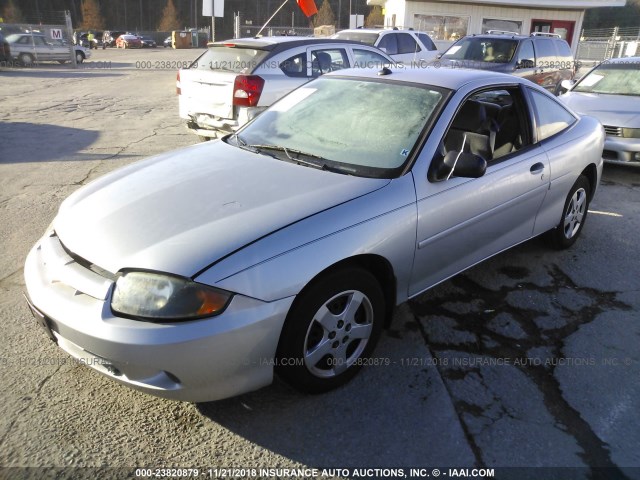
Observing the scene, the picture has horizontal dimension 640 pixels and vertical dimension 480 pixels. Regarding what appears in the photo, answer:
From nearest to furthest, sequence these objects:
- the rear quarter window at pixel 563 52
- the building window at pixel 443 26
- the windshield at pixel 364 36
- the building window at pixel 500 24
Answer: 1. the rear quarter window at pixel 563 52
2. the windshield at pixel 364 36
3. the building window at pixel 443 26
4. the building window at pixel 500 24

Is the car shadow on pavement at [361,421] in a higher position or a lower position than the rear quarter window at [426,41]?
lower

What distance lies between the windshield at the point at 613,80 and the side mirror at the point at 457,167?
630 cm

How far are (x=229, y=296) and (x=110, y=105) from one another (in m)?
12.2

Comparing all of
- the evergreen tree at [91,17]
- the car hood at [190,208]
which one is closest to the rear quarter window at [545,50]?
the car hood at [190,208]

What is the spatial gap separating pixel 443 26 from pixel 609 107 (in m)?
19.7

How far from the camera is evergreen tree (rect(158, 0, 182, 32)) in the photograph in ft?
253

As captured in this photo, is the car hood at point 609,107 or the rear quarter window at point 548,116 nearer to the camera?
the rear quarter window at point 548,116

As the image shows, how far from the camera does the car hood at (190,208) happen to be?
2344mm

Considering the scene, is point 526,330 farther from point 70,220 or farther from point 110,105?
point 110,105

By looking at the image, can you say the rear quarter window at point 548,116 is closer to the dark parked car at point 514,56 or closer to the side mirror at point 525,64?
the dark parked car at point 514,56

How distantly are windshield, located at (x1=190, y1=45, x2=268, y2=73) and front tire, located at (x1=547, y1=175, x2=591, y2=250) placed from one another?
4.54 metres

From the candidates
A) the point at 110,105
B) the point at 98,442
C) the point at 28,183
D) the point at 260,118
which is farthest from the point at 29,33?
the point at 98,442

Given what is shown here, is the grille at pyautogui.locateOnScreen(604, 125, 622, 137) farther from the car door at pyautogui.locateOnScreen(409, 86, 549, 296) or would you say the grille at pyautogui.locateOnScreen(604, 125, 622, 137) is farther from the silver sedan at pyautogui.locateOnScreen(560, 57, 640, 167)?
the car door at pyautogui.locateOnScreen(409, 86, 549, 296)

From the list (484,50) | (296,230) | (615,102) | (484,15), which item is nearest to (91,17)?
(484,15)
